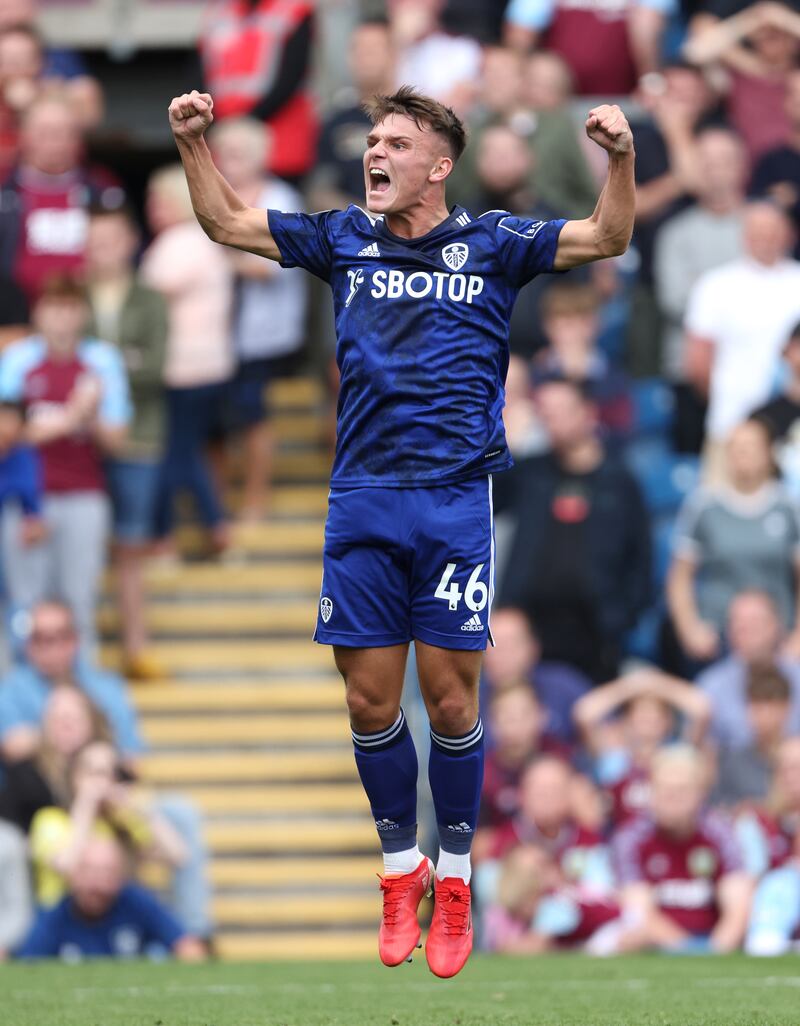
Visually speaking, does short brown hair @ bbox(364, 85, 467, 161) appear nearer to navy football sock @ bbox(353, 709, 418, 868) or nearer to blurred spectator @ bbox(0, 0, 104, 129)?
navy football sock @ bbox(353, 709, 418, 868)

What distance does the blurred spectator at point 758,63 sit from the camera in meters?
15.2

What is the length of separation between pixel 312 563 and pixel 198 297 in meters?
1.76

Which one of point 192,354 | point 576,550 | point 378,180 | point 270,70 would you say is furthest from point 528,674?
point 378,180

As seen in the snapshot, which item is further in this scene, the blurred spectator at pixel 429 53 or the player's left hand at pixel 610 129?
the blurred spectator at pixel 429 53

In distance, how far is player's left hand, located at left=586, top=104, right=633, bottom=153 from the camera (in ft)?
22.9

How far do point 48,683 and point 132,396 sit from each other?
78.5 inches

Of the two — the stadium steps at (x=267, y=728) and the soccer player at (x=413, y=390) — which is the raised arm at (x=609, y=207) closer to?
the soccer player at (x=413, y=390)

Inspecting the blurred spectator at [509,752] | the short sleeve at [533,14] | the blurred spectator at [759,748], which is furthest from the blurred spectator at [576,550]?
the short sleeve at [533,14]

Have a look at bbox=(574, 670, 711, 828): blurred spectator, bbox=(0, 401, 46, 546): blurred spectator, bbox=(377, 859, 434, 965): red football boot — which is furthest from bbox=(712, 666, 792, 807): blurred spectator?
bbox=(377, 859, 434, 965): red football boot

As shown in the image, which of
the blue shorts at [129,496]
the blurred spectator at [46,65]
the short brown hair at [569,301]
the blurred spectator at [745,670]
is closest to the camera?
the blurred spectator at [745,670]

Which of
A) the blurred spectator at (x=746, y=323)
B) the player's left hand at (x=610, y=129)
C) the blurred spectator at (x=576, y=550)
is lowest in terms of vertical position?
the blurred spectator at (x=576, y=550)

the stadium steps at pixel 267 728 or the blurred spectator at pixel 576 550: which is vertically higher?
the blurred spectator at pixel 576 550

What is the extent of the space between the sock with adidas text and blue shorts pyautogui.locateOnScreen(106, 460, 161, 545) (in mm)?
6049

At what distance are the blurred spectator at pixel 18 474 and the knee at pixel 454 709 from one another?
5.49 metres
